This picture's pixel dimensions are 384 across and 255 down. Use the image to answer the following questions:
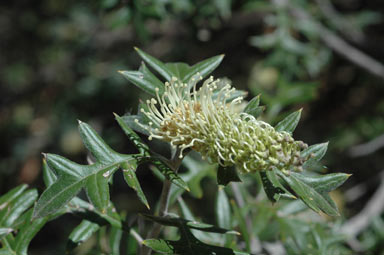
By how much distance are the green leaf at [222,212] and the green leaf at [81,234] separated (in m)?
0.51

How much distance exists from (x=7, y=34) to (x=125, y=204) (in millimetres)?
2092

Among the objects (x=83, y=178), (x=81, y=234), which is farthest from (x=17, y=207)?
(x=83, y=178)

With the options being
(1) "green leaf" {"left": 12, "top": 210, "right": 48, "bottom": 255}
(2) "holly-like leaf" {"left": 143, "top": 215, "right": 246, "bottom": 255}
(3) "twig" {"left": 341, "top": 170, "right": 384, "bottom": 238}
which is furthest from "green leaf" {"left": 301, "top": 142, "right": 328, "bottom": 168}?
(3) "twig" {"left": 341, "top": 170, "right": 384, "bottom": 238}

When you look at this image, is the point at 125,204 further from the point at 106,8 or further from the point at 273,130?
the point at 273,130

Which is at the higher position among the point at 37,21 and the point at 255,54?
the point at 37,21

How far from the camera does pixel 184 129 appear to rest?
1.11 m

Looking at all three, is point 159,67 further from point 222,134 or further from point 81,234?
point 81,234

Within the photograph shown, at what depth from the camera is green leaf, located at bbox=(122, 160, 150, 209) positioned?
3.17ft

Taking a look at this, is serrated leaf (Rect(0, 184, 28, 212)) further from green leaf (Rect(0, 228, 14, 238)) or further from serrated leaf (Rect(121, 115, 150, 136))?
serrated leaf (Rect(121, 115, 150, 136))

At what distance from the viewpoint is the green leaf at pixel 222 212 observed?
162cm

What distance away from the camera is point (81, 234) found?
1.24 metres

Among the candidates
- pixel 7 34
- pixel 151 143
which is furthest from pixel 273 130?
pixel 7 34

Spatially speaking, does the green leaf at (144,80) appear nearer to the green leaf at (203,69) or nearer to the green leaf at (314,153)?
the green leaf at (203,69)

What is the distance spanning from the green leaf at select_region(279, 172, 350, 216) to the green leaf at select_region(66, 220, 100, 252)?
58 centimetres
